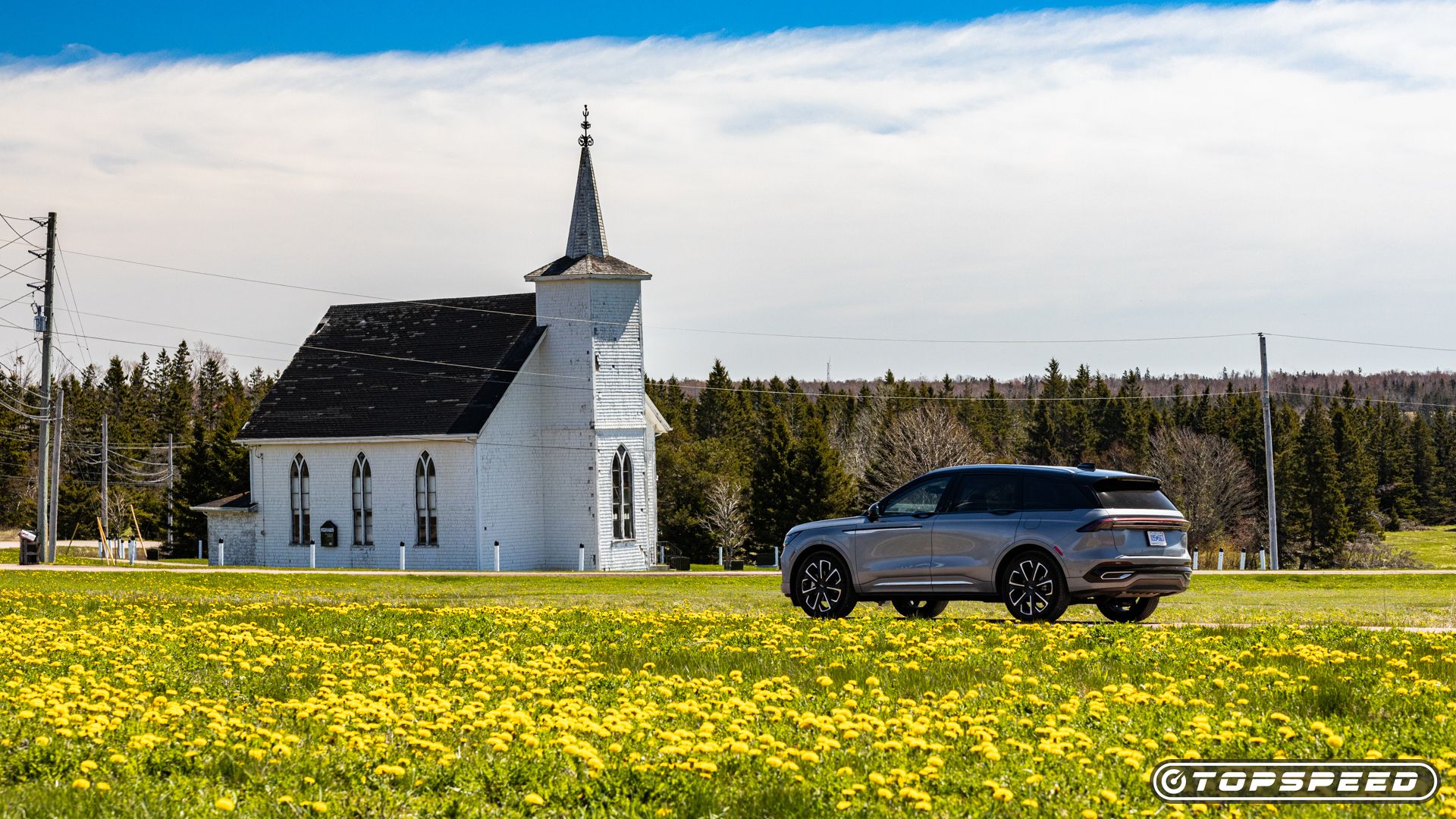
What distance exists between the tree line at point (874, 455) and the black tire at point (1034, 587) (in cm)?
5356

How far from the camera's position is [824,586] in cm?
1723

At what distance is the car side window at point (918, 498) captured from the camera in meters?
16.5

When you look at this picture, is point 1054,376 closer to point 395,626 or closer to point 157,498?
point 157,498

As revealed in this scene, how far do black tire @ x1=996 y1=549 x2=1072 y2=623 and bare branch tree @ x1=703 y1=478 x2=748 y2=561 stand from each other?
174 feet

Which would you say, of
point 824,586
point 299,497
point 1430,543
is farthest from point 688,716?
point 1430,543

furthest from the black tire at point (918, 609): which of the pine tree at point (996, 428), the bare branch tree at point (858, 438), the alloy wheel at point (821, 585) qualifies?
the pine tree at point (996, 428)

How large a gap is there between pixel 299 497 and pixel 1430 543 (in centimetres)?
8785

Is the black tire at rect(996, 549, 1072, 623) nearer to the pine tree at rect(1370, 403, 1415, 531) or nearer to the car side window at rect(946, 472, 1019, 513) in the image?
the car side window at rect(946, 472, 1019, 513)

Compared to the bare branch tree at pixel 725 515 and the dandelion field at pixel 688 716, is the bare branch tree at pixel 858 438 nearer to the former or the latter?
the bare branch tree at pixel 725 515

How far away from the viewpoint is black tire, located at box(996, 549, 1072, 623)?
1521 cm

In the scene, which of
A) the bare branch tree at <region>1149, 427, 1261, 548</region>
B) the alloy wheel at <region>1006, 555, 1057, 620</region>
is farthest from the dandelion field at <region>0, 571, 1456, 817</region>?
the bare branch tree at <region>1149, 427, 1261, 548</region>

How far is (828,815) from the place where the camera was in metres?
5.99

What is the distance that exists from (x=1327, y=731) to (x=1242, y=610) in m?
13.7

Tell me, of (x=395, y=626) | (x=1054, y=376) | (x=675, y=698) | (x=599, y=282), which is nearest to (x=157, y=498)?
(x=599, y=282)
